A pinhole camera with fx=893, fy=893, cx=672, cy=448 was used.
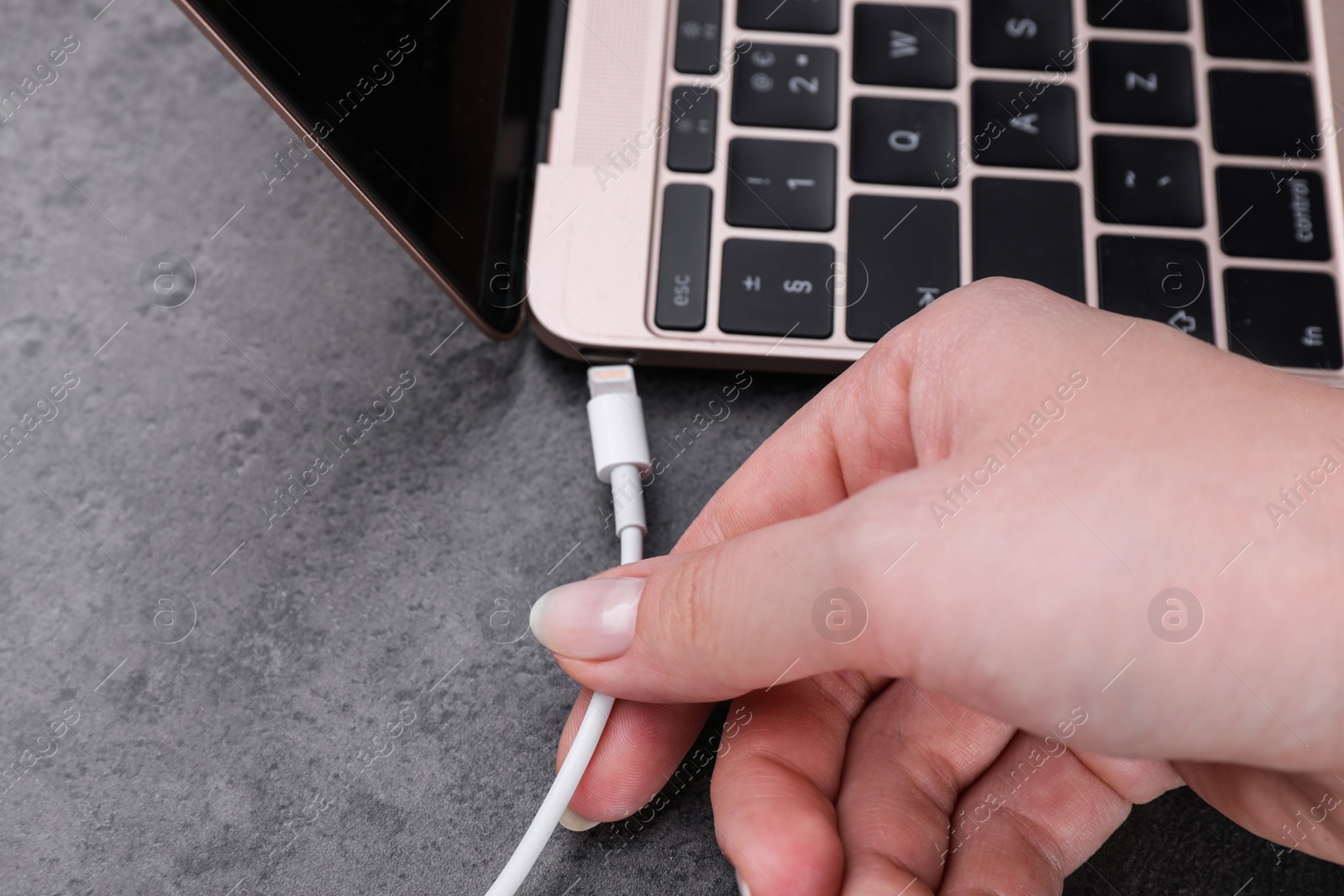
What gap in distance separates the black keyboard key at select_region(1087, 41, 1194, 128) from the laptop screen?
1.12ft

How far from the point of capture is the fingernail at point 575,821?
0.43 m

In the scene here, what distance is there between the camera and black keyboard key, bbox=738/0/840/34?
54cm

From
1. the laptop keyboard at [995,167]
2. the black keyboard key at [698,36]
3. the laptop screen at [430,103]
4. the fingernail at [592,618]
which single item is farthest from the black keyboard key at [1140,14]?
the fingernail at [592,618]

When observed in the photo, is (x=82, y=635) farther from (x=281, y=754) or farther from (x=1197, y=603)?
(x=1197, y=603)

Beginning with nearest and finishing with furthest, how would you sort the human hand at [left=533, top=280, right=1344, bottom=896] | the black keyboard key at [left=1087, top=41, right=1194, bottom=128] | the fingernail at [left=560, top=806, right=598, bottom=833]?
the human hand at [left=533, top=280, right=1344, bottom=896], the fingernail at [left=560, top=806, right=598, bottom=833], the black keyboard key at [left=1087, top=41, right=1194, bottom=128]

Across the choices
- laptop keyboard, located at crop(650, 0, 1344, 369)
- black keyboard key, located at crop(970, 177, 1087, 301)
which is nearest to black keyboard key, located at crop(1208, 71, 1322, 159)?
laptop keyboard, located at crop(650, 0, 1344, 369)

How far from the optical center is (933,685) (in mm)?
347

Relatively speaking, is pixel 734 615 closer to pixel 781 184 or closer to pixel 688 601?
pixel 688 601

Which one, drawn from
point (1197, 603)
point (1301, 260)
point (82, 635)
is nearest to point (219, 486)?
point (82, 635)

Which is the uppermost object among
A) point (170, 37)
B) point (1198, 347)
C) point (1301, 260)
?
point (170, 37)

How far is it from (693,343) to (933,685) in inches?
9.1

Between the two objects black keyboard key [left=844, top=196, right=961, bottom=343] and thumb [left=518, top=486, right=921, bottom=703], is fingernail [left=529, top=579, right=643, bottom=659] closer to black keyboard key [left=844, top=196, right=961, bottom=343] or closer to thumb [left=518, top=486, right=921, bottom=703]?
thumb [left=518, top=486, right=921, bottom=703]

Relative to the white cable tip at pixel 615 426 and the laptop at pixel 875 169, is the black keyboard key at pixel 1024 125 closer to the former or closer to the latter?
the laptop at pixel 875 169

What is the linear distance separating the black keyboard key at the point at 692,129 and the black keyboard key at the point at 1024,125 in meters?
0.15
